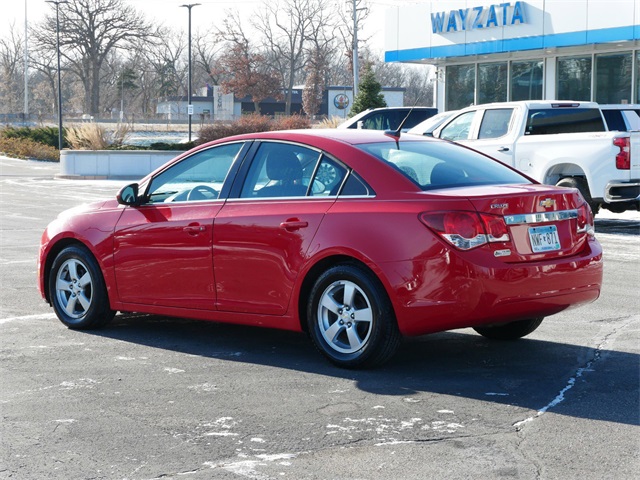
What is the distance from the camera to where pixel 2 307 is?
913 cm

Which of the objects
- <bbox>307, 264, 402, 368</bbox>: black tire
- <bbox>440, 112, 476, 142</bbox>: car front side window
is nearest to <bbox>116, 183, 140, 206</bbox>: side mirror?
<bbox>307, 264, 402, 368</bbox>: black tire

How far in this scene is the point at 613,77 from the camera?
30312 mm

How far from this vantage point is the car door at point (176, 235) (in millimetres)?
7266

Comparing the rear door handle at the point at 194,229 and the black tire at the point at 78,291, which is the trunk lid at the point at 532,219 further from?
the black tire at the point at 78,291

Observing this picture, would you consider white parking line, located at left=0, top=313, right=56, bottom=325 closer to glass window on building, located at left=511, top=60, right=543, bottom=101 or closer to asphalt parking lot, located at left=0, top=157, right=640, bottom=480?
asphalt parking lot, located at left=0, top=157, right=640, bottom=480

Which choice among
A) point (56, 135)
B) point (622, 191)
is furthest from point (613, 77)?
point (56, 135)

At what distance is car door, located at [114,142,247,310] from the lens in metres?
7.27

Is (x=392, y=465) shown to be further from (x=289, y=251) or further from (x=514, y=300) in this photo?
(x=289, y=251)

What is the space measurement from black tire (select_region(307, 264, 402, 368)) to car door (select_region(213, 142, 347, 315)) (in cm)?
25

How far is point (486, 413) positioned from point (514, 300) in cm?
95

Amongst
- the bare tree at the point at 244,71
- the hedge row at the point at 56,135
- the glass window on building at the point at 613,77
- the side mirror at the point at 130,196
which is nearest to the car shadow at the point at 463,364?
the side mirror at the point at 130,196

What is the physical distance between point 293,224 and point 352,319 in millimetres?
756

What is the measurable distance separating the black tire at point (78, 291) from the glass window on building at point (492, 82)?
2736cm

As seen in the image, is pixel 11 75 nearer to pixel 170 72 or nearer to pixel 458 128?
pixel 170 72
